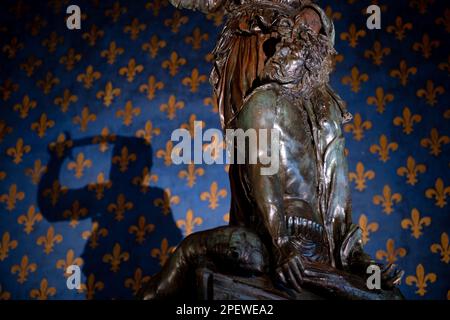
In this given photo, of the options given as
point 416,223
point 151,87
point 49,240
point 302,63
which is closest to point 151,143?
point 151,87

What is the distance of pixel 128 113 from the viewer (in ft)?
10.6

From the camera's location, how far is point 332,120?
172cm

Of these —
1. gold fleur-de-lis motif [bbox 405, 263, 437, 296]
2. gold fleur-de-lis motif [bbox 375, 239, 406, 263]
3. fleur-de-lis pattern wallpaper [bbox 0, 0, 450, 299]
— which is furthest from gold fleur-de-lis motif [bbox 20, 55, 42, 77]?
gold fleur-de-lis motif [bbox 405, 263, 437, 296]

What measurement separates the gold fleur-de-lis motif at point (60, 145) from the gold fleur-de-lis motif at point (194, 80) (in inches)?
24.4

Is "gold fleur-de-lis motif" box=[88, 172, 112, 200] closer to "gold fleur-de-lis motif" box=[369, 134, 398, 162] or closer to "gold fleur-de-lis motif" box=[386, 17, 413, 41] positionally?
"gold fleur-de-lis motif" box=[369, 134, 398, 162]

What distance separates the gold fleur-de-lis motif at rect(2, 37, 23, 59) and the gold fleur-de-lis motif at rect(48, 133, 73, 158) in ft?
1.96

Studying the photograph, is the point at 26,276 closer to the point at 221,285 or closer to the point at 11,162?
the point at 11,162

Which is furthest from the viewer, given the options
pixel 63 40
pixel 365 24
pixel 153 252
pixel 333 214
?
pixel 63 40

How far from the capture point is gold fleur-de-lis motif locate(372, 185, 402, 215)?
277cm

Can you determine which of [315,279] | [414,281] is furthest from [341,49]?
[315,279]

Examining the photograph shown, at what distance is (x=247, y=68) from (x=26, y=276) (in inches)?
70.8

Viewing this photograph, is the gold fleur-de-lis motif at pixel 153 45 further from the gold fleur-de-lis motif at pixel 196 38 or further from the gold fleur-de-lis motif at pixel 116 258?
the gold fleur-de-lis motif at pixel 116 258

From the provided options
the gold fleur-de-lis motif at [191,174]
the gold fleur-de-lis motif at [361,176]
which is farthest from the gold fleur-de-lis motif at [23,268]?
the gold fleur-de-lis motif at [361,176]
